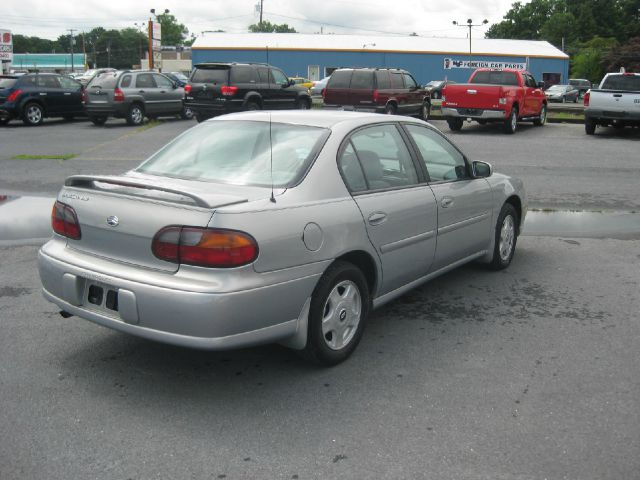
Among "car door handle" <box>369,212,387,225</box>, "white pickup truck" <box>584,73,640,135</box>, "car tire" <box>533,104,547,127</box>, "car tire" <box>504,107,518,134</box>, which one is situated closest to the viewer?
"car door handle" <box>369,212,387,225</box>

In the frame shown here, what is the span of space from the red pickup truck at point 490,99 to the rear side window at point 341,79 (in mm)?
3055

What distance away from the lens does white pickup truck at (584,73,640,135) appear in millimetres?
19422

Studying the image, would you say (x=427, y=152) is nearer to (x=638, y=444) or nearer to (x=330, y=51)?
(x=638, y=444)

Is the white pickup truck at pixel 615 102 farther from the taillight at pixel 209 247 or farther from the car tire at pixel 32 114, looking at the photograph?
the taillight at pixel 209 247

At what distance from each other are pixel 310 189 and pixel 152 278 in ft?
3.44

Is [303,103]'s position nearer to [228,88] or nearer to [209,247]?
[228,88]

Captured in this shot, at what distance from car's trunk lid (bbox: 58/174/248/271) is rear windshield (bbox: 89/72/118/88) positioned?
18845mm

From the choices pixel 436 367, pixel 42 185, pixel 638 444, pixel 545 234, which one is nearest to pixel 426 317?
pixel 436 367

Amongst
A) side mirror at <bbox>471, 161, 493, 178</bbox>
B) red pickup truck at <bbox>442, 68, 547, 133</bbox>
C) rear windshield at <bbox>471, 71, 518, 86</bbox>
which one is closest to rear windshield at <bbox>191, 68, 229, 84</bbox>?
red pickup truck at <bbox>442, 68, 547, 133</bbox>

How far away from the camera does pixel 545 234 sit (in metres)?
8.31

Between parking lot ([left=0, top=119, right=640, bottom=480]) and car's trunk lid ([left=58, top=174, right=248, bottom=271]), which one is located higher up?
car's trunk lid ([left=58, top=174, right=248, bottom=271])

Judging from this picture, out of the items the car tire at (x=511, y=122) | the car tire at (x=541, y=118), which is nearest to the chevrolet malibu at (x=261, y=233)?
the car tire at (x=511, y=122)

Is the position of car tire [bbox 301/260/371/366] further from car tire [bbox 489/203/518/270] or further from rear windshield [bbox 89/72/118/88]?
rear windshield [bbox 89/72/118/88]

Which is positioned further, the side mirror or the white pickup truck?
the white pickup truck
